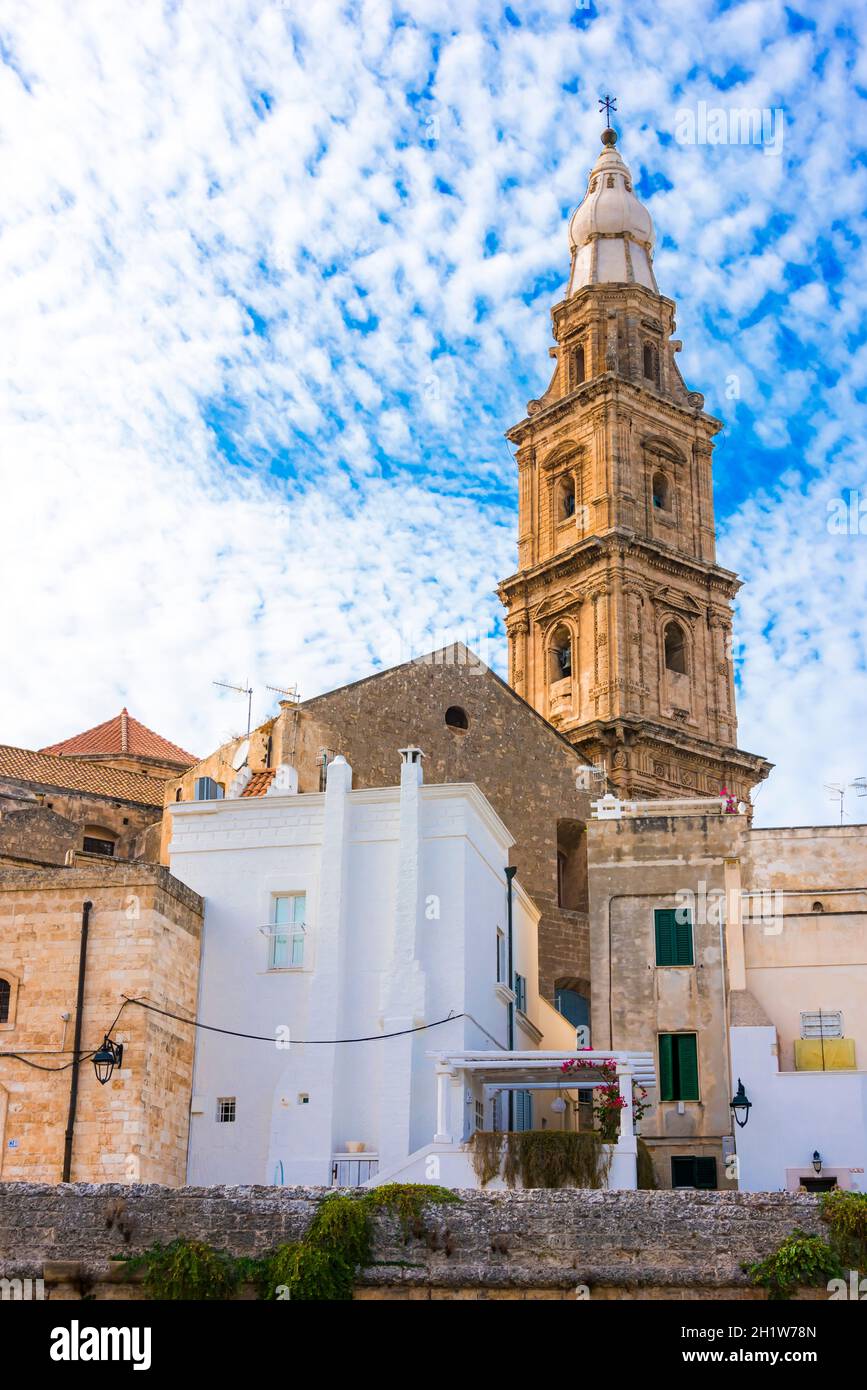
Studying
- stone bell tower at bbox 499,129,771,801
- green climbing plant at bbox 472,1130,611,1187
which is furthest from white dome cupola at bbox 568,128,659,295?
green climbing plant at bbox 472,1130,611,1187

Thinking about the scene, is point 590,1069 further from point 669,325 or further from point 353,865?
point 669,325

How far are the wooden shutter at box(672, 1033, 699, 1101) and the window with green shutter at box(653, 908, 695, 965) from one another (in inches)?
57.9

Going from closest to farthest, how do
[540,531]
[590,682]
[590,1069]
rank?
[590,1069], [590,682], [540,531]

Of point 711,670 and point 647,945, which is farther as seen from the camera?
point 711,670

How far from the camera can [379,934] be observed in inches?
1196

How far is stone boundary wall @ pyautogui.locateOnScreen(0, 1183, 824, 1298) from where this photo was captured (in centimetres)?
1645

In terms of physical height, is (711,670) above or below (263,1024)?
above

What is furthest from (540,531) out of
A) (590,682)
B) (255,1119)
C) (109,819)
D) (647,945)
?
(255,1119)

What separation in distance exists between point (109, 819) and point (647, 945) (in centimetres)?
2033

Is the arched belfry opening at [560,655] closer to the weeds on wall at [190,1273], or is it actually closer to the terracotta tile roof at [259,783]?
the terracotta tile roof at [259,783]

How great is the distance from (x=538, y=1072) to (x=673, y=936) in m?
Answer: 5.45

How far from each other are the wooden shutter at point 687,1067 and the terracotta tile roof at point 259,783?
1105cm

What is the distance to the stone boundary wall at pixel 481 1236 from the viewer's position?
16.5 m

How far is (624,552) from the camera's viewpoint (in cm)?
5747
